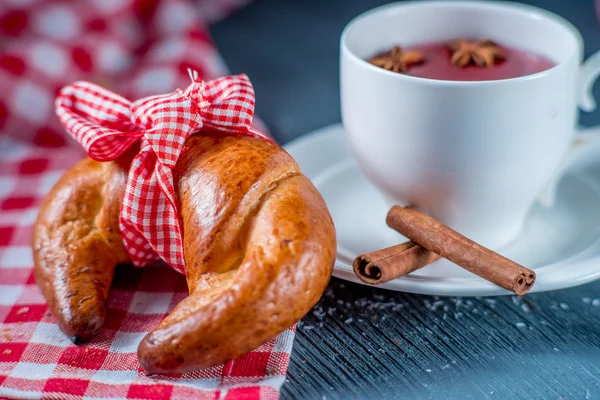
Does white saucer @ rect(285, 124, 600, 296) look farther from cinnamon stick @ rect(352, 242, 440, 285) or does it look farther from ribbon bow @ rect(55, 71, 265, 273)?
ribbon bow @ rect(55, 71, 265, 273)

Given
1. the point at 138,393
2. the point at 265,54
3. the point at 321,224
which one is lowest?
the point at 265,54

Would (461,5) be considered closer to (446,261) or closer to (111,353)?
(446,261)

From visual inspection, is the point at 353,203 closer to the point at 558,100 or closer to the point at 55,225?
the point at 558,100

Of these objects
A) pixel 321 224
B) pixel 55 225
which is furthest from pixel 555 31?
pixel 55 225

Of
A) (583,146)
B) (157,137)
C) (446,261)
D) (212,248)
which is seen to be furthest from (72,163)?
(583,146)

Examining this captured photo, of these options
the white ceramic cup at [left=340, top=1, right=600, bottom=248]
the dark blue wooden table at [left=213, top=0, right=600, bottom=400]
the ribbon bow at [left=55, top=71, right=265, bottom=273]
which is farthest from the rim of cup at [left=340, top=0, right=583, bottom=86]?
the dark blue wooden table at [left=213, top=0, right=600, bottom=400]
